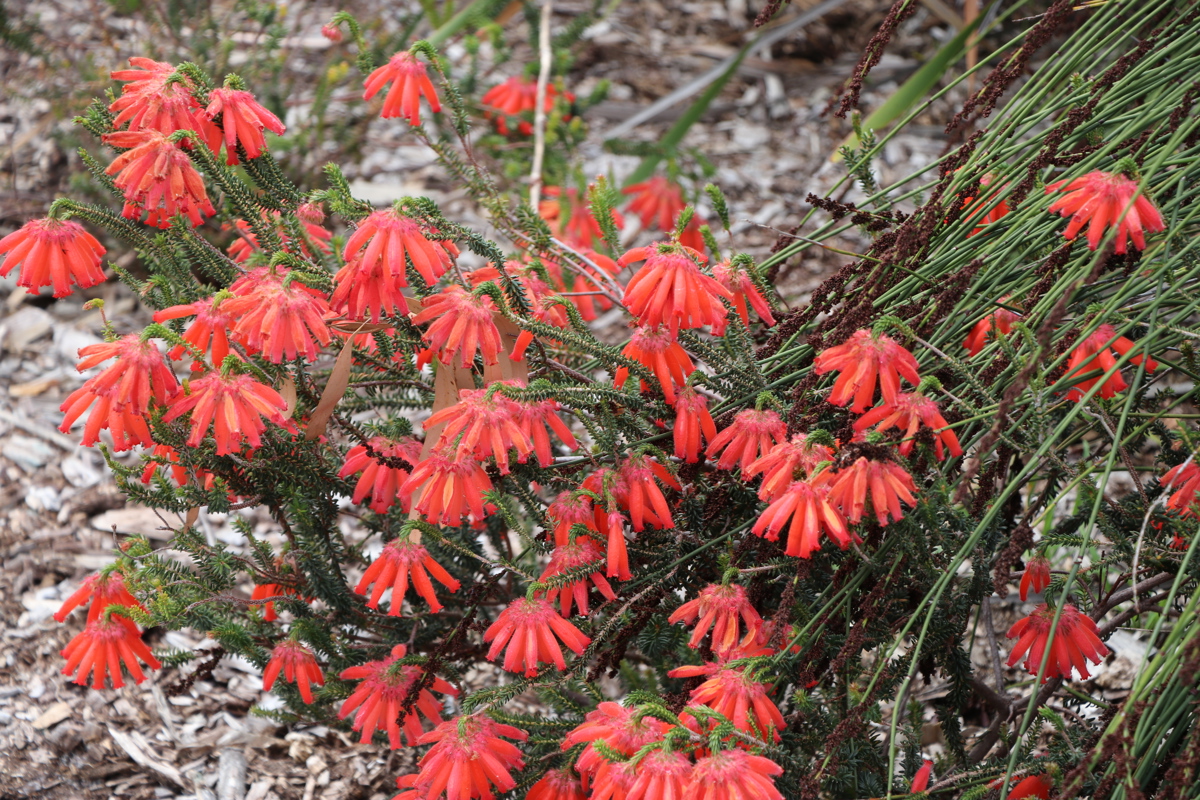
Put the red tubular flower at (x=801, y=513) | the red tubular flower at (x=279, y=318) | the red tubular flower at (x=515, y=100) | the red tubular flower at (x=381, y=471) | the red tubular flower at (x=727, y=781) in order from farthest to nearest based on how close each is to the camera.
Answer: the red tubular flower at (x=515, y=100) < the red tubular flower at (x=381, y=471) < the red tubular flower at (x=279, y=318) < the red tubular flower at (x=801, y=513) < the red tubular flower at (x=727, y=781)

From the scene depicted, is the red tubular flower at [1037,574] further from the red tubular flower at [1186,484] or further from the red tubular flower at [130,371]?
the red tubular flower at [130,371]

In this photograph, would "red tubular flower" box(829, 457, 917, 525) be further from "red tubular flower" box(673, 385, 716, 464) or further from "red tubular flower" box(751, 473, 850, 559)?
"red tubular flower" box(673, 385, 716, 464)

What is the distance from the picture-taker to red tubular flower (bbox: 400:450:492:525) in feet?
4.17

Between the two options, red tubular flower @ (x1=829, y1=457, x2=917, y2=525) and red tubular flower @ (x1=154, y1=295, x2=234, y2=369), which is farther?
red tubular flower @ (x1=154, y1=295, x2=234, y2=369)

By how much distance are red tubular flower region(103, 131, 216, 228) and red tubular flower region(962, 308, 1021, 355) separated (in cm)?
107

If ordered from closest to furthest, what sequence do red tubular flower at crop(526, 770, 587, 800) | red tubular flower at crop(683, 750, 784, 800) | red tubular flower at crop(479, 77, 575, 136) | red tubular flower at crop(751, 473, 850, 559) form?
red tubular flower at crop(683, 750, 784, 800) → red tubular flower at crop(751, 473, 850, 559) → red tubular flower at crop(526, 770, 587, 800) → red tubular flower at crop(479, 77, 575, 136)

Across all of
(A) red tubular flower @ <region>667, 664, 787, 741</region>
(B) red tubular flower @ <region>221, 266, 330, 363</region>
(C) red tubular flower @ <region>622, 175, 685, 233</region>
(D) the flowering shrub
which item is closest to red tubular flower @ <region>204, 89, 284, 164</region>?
(D) the flowering shrub

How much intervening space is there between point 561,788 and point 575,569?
0.97 feet

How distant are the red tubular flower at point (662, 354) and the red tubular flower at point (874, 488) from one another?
0.27 metres

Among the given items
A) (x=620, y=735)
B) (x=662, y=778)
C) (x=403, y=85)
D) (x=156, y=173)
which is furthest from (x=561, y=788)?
(x=403, y=85)

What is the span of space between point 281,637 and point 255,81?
2.15 meters

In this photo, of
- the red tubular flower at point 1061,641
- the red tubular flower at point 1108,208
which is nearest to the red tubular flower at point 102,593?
the red tubular flower at point 1061,641

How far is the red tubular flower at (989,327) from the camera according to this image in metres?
1.38

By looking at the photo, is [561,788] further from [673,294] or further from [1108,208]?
[1108,208]
